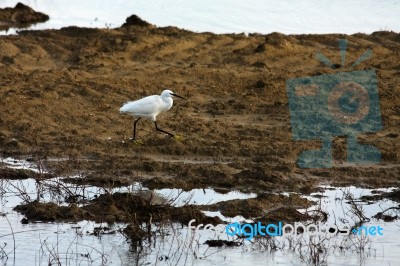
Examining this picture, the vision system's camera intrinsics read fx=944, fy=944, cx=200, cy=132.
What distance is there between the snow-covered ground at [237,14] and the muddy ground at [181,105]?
9.49 feet

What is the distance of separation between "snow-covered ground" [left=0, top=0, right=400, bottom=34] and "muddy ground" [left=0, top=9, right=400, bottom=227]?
289 cm

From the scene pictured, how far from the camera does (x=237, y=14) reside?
25.2 meters

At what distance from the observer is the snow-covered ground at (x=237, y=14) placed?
23.1 meters

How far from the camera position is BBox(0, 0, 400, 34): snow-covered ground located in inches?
910

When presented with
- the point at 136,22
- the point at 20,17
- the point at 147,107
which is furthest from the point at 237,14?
the point at 147,107

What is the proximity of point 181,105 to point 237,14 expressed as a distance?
1089 cm

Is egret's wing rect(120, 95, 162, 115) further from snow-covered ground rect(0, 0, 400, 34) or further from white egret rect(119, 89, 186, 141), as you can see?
snow-covered ground rect(0, 0, 400, 34)

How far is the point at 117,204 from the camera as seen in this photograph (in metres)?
10.1

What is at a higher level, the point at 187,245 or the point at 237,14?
the point at 237,14

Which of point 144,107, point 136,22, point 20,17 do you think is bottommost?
point 144,107

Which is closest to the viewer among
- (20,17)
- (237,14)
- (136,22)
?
(136,22)

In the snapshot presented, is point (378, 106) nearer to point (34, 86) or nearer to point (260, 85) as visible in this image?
point (260, 85)

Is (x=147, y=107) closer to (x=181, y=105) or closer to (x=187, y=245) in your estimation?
(x=181, y=105)

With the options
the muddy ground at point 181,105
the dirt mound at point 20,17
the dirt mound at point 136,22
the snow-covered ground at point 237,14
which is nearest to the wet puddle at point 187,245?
the muddy ground at point 181,105
